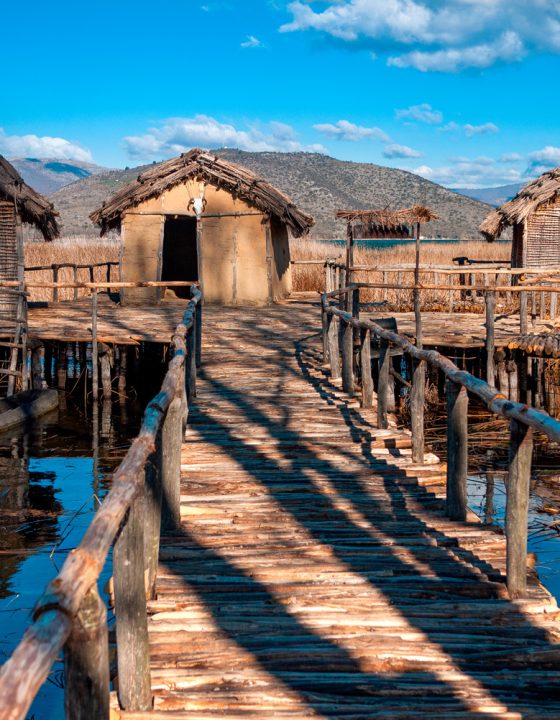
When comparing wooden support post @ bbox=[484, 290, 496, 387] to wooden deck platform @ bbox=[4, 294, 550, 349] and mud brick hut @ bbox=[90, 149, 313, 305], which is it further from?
mud brick hut @ bbox=[90, 149, 313, 305]

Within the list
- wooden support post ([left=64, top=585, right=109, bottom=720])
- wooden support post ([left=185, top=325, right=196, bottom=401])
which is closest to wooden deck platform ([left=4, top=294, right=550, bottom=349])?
wooden support post ([left=185, top=325, right=196, bottom=401])

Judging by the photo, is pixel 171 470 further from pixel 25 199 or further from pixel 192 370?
pixel 25 199

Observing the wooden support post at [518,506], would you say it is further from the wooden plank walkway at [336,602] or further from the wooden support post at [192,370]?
the wooden support post at [192,370]

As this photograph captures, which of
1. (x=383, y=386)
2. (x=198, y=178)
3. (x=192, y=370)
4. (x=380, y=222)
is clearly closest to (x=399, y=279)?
(x=380, y=222)

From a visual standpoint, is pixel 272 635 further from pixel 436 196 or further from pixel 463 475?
pixel 436 196

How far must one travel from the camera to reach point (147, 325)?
16.9 metres

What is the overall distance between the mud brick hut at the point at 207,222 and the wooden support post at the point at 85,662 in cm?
1873

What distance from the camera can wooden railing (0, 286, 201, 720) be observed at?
1999mm

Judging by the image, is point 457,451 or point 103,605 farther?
point 457,451

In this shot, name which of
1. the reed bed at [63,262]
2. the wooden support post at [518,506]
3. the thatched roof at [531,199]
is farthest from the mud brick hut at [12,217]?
the wooden support post at [518,506]

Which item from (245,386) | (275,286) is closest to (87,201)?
(275,286)

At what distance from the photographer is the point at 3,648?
621 centimetres

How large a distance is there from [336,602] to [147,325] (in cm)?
1282

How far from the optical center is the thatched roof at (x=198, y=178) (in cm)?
2075
